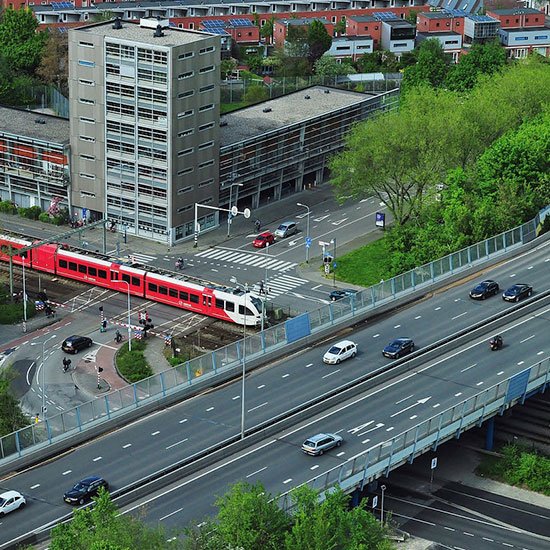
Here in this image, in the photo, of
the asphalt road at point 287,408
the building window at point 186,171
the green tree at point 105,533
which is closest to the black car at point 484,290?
the asphalt road at point 287,408

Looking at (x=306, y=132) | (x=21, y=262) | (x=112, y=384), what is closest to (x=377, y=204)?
(x=306, y=132)

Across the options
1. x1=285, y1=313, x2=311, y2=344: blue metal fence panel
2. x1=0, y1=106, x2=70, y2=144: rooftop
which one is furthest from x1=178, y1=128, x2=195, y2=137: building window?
x1=285, y1=313, x2=311, y2=344: blue metal fence panel

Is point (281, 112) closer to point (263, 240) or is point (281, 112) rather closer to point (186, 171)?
point (186, 171)

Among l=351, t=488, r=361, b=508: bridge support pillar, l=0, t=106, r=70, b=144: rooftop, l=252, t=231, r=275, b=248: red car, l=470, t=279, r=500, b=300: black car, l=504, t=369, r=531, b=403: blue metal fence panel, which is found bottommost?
l=351, t=488, r=361, b=508: bridge support pillar

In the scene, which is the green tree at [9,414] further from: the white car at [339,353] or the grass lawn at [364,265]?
the grass lawn at [364,265]

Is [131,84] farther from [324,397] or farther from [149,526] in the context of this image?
[149,526]

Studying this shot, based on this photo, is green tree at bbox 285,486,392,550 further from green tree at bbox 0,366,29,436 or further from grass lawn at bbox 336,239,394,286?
grass lawn at bbox 336,239,394,286
